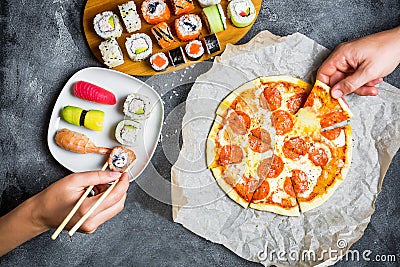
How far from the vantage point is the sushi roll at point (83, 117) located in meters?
3.34

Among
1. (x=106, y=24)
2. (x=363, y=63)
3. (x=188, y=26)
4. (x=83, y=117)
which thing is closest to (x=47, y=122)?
(x=83, y=117)

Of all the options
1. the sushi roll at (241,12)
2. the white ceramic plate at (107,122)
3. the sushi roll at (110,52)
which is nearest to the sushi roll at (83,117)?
the white ceramic plate at (107,122)

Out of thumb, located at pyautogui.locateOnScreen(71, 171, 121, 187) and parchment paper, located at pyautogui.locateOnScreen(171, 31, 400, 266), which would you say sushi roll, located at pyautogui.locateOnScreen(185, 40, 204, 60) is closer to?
parchment paper, located at pyautogui.locateOnScreen(171, 31, 400, 266)

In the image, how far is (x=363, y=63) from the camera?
322 cm

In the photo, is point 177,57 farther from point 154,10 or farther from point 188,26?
point 154,10

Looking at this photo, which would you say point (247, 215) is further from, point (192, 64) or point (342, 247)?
point (192, 64)

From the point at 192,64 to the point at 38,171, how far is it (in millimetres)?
1232

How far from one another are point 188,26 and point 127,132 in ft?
2.61

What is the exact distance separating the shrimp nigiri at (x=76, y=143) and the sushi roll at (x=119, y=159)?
3.1 inches

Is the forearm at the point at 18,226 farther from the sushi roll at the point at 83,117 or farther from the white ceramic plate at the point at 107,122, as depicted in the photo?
the sushi roll at the point at 83,117

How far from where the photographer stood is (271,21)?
3.52m

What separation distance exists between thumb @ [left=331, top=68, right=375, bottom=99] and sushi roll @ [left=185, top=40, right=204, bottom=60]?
35.3 inches

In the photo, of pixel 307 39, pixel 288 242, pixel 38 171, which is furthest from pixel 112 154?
pixel 307 39

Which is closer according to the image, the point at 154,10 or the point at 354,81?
the point at 354,81
